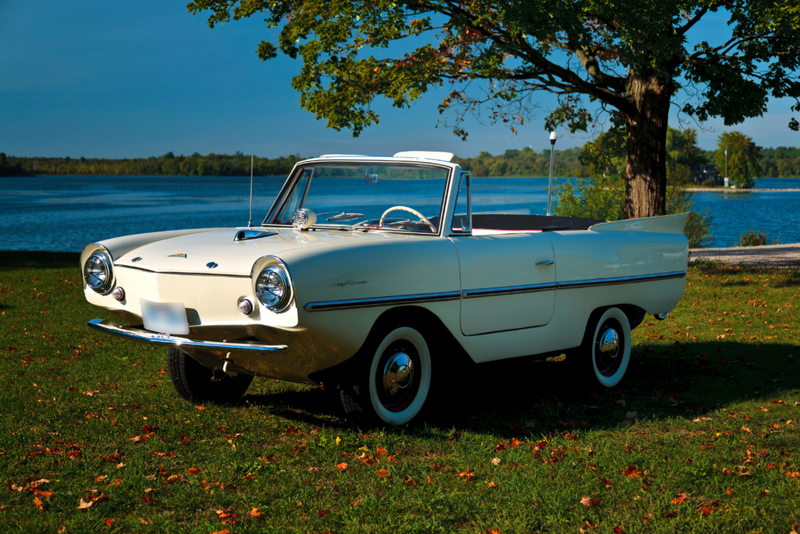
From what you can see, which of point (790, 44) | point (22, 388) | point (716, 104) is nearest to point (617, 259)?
point (22, 388)

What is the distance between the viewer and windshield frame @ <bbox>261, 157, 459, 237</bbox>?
17.6ft

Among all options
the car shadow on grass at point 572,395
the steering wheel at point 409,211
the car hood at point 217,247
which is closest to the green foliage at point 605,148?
the car shadow on grass at point 572,395

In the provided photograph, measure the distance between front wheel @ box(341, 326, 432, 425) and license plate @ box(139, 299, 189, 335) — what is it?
111cm

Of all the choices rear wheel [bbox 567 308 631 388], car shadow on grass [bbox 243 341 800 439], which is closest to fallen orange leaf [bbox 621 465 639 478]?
car shadow on grass [bbox 243 341 800 439]

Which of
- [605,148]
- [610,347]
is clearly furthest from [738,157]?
[610,347]

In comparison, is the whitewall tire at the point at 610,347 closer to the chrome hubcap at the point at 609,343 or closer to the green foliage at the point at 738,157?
the chrome hubcap at the point at 609,343

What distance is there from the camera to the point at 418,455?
14.4 ft

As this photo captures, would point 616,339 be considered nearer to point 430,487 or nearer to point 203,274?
point 430,487

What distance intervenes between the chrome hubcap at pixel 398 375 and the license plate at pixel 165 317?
1.31 metres

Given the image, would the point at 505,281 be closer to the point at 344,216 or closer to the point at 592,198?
the point at 344,216

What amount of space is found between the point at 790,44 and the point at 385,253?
11.5 metres

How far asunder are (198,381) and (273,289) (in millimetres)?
1791

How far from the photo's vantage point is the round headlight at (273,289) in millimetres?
4137

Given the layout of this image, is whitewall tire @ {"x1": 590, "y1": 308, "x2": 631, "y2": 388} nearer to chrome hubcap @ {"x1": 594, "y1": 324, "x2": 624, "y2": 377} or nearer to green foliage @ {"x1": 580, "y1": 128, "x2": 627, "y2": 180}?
chrome hubcap @ {"x1": 594, "y1": 324, "x2": 624, "y2": 377}
